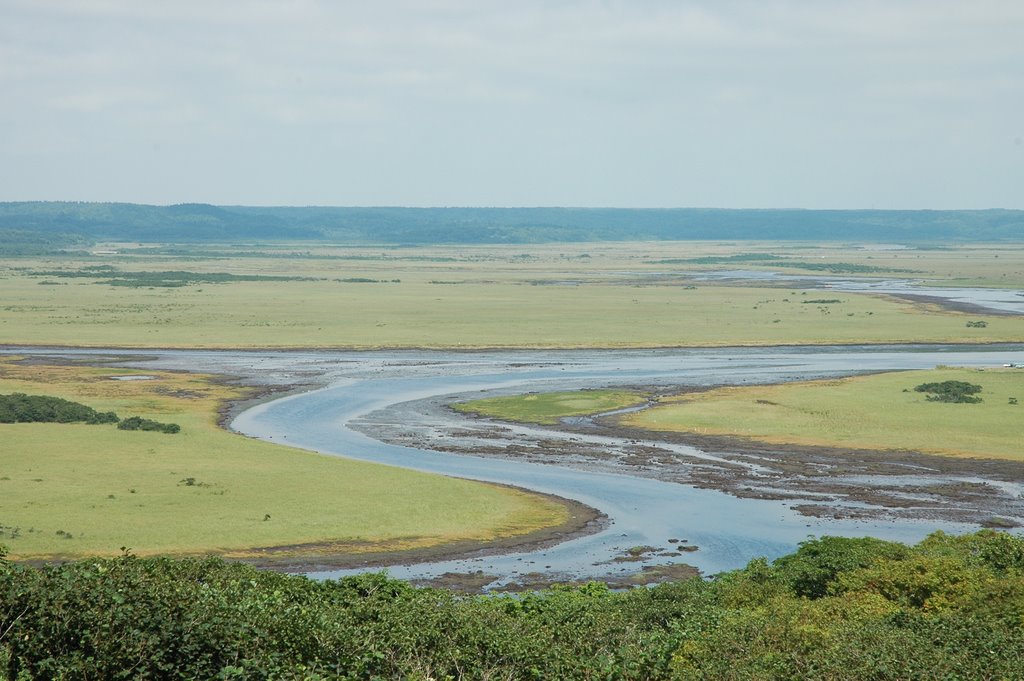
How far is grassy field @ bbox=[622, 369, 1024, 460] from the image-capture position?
53344 mm

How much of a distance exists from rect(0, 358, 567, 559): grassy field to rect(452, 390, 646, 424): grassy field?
13.6 m

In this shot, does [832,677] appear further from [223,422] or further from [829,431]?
[223,422]

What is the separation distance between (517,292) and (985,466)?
9584 cm

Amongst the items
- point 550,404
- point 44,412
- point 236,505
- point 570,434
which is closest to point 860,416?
point 570,434

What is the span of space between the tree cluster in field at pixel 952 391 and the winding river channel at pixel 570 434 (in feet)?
31.1

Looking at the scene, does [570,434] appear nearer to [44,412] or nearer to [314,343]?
[44,412]

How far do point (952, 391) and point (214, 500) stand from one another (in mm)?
38485

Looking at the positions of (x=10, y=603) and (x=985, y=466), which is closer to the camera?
(x=10, y=603)

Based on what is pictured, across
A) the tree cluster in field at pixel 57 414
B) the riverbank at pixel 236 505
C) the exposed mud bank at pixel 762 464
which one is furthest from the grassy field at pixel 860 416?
the tree cluster in field at pixel 57 414

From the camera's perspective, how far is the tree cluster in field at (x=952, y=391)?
203ft

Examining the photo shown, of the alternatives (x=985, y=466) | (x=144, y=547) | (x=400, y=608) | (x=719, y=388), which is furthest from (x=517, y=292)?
(x=400, y=608)

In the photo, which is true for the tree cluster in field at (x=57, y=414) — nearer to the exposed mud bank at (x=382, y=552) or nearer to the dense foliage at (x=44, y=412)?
the dense foliage at (x=44, y=412)

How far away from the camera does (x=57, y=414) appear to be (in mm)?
54812

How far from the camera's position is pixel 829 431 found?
55.6m
